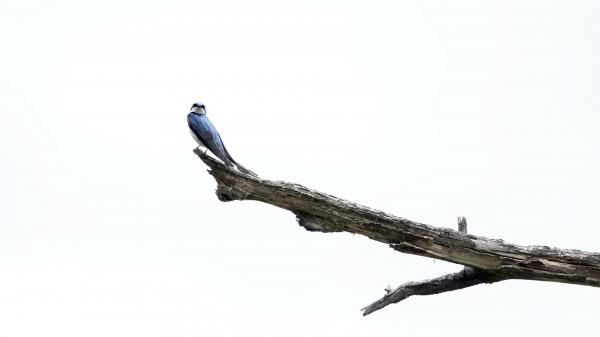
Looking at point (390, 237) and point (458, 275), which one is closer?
point (390, 237)

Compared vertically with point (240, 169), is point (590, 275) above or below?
below

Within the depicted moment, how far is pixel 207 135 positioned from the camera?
8734mm

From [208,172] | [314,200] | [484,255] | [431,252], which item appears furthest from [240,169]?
[484,255]

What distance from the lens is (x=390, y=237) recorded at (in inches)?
313

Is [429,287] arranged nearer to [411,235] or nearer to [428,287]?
[428,287]

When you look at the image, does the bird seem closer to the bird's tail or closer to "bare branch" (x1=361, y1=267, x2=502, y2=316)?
the bird's tail

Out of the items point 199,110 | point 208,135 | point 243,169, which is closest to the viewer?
point 243,169

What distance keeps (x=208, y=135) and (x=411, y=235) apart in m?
2.74

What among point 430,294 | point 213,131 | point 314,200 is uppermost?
point 213,131

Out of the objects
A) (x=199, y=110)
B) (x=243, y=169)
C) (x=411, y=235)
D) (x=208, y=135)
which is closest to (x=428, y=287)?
(x=411, y=235)

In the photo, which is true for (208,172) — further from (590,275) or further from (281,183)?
(590,275)

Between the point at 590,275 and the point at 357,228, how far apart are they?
2.73 metres

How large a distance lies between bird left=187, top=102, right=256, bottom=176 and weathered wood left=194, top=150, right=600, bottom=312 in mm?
281

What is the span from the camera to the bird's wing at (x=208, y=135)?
831 cm
